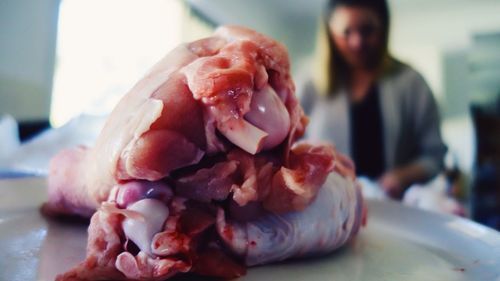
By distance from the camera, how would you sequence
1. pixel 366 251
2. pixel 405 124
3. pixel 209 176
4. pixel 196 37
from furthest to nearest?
pixel 405 124 → pixel 196 37 → pixel 366 251 → pixel 209 176

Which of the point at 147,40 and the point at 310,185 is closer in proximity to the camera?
the point at 310,185

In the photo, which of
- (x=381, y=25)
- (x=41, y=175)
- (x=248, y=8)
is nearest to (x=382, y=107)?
(x=381, y=25)

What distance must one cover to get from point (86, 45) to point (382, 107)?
965 mm

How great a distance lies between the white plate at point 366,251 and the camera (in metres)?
0.40

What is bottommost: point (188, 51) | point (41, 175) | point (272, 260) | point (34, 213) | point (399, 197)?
point (399, 197)

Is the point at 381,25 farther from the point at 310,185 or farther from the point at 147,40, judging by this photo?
the point at 310,185

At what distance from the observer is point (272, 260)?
424mm

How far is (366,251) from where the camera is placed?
1.63 ft

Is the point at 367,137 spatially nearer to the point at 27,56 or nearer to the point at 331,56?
the point at 331,56

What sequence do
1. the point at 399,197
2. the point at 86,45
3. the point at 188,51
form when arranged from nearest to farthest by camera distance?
the point at 188,51
the point at 86,45
the point at 399,197

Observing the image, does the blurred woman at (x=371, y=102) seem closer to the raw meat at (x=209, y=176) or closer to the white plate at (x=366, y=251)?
the white plate at (x=366, y=251)

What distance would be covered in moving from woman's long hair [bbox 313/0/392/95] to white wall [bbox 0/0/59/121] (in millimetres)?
871

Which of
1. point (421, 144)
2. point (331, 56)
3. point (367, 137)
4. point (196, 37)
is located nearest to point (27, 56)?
point (196, 37)

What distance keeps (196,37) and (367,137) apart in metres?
0.98
